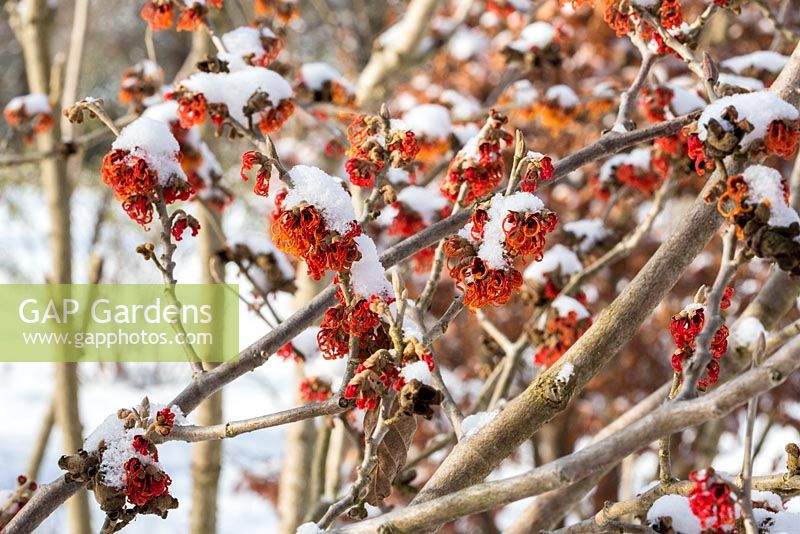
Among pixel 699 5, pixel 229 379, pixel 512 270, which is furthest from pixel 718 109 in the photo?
pixel 699 5

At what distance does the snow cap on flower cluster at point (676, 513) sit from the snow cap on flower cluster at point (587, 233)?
1.32 meters

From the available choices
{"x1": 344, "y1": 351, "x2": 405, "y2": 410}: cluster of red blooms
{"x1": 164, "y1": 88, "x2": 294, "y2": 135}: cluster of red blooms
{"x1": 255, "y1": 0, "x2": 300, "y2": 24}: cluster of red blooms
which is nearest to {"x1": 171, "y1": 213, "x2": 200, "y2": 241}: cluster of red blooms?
{"x1": 164, "y1": 88, "x2": 294, "y2": 135}: cluster of red blooms

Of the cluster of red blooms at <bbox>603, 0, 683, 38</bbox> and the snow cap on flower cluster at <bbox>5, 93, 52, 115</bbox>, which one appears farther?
the snow cap on flower cluster at <bbox>5, 93, 52, 115</bbox>

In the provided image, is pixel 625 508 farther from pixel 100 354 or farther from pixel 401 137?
pixel 100 354

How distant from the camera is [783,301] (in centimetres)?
206

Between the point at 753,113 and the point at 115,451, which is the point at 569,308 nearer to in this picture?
the point at 753,113

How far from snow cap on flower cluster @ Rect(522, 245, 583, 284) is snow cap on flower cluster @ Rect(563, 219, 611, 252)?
156mm

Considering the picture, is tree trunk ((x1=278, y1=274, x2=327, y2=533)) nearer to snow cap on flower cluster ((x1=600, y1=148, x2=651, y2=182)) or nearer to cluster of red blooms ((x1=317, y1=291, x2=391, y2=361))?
snow cap on flower cluster ((x1=600, y1=148, x2=651, y2=182))

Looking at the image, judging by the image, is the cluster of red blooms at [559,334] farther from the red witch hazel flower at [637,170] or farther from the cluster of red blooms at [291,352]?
the cluster of red blooms at [291,352]

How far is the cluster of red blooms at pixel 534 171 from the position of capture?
45.9 inches

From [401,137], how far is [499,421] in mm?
514

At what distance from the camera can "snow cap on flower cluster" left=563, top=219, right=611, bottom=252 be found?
2.46 metres

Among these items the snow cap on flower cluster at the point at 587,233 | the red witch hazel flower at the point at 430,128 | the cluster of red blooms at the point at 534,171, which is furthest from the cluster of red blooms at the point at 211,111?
the snow cap on flower cluster at the point at 587,233

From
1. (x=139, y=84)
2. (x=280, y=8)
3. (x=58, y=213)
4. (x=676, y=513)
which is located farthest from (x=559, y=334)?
(x=58, y=213)
